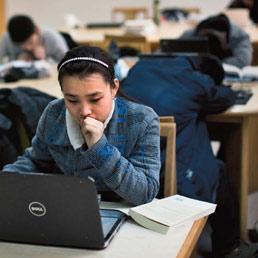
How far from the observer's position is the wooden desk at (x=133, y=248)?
1253 mm

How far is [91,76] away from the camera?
1491mm

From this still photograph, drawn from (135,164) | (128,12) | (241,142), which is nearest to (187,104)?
(241,142)

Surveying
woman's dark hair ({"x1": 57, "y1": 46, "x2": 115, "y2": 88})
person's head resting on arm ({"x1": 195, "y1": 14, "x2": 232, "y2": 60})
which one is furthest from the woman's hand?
person's head resting on arm ({"x1": 195, "y1": 14, "x2": 232, "y2": 60})

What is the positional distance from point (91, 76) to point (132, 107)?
0.60ft

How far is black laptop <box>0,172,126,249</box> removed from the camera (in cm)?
121

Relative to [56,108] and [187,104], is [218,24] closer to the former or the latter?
[187,104]

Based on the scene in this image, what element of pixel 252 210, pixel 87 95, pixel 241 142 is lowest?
pixel 252 210

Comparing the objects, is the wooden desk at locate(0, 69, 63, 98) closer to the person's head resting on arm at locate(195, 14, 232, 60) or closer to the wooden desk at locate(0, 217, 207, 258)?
the person's head resting on arm at locate(195, 14, 232, 60)

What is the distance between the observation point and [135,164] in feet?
5.05

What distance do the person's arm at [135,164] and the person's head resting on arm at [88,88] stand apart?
45 millimetres

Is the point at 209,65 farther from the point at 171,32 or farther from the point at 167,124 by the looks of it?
the point at 171,32

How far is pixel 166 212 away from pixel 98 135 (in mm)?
265

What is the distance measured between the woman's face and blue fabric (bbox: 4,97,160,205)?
0.08 m

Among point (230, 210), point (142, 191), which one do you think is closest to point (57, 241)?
point (142, 191)
